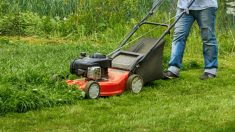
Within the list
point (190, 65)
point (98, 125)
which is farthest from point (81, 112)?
point (190, 65)

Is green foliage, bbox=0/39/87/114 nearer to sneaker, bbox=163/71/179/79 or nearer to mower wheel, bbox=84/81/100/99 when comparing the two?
mower wheel, bbox=84/81/100/99

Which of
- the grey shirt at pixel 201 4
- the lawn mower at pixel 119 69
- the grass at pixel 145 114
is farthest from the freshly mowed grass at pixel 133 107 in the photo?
the grey shirt at pixel 201 4

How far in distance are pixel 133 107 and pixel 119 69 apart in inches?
35.7

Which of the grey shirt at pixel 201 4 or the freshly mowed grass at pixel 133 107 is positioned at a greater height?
the grey shirt at pixel 201 4

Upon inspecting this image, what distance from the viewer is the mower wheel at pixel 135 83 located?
5.53 metres

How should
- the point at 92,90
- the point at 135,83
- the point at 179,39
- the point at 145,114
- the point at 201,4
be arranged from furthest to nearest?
1. the point at 179,39
2. the point at 201,4
3. the point at 135,83
4. the point at 92,90
5. the point at 145,114

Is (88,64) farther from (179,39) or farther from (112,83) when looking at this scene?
(179,39)

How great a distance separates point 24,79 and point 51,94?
296 mm

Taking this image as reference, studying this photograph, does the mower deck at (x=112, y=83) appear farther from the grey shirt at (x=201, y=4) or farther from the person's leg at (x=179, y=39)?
the grey shirt at (x=201, y=4)

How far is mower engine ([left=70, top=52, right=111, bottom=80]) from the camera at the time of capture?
208 inches

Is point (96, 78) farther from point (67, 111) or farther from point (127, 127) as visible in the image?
point (127, 127)

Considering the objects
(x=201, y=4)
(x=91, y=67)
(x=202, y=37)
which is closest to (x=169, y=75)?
(x=202, y=37)

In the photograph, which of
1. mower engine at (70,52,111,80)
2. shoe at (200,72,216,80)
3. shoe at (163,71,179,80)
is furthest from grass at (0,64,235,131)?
shoe at (200,72,216,80)

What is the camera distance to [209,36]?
6.43m
